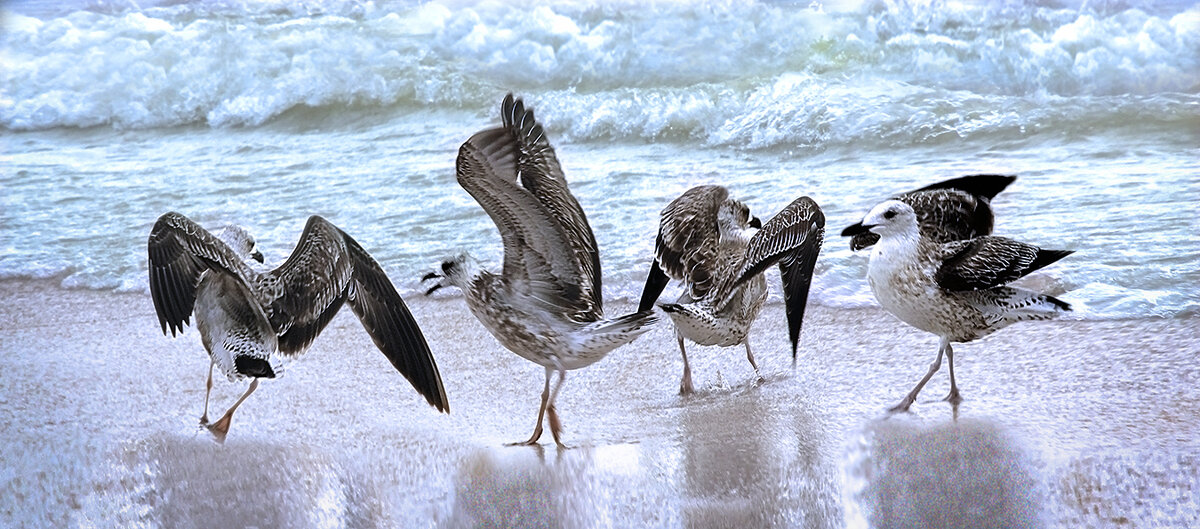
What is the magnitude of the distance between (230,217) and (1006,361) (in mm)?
1830

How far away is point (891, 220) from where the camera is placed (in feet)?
7.02

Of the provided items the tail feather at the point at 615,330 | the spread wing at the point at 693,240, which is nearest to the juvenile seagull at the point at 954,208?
the spread wing at the point at 693,240

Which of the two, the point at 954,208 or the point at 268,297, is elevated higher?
the point at 954,208

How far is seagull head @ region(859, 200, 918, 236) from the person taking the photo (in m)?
2.13

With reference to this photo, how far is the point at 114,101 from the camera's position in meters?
3.35

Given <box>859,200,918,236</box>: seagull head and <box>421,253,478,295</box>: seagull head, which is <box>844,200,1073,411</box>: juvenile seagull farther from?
<box>421,253,478,295</box>: seagull head

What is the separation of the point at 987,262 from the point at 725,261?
18.4 inches

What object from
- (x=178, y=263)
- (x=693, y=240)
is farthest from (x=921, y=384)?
(x=178, y=263)

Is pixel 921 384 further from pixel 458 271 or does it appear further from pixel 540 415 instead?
pixel 458 271

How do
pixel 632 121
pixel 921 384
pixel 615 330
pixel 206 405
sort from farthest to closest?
pixel 632 121 < pixel 206 405 < pixel 921 384 < pixel 615 330

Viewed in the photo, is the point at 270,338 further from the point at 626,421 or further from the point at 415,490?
the point at 626,421

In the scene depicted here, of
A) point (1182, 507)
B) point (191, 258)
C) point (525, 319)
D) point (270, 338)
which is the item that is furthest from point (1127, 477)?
point (191, 258)

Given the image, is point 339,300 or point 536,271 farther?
point 339,300

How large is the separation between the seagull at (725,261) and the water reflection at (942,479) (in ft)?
0.87
